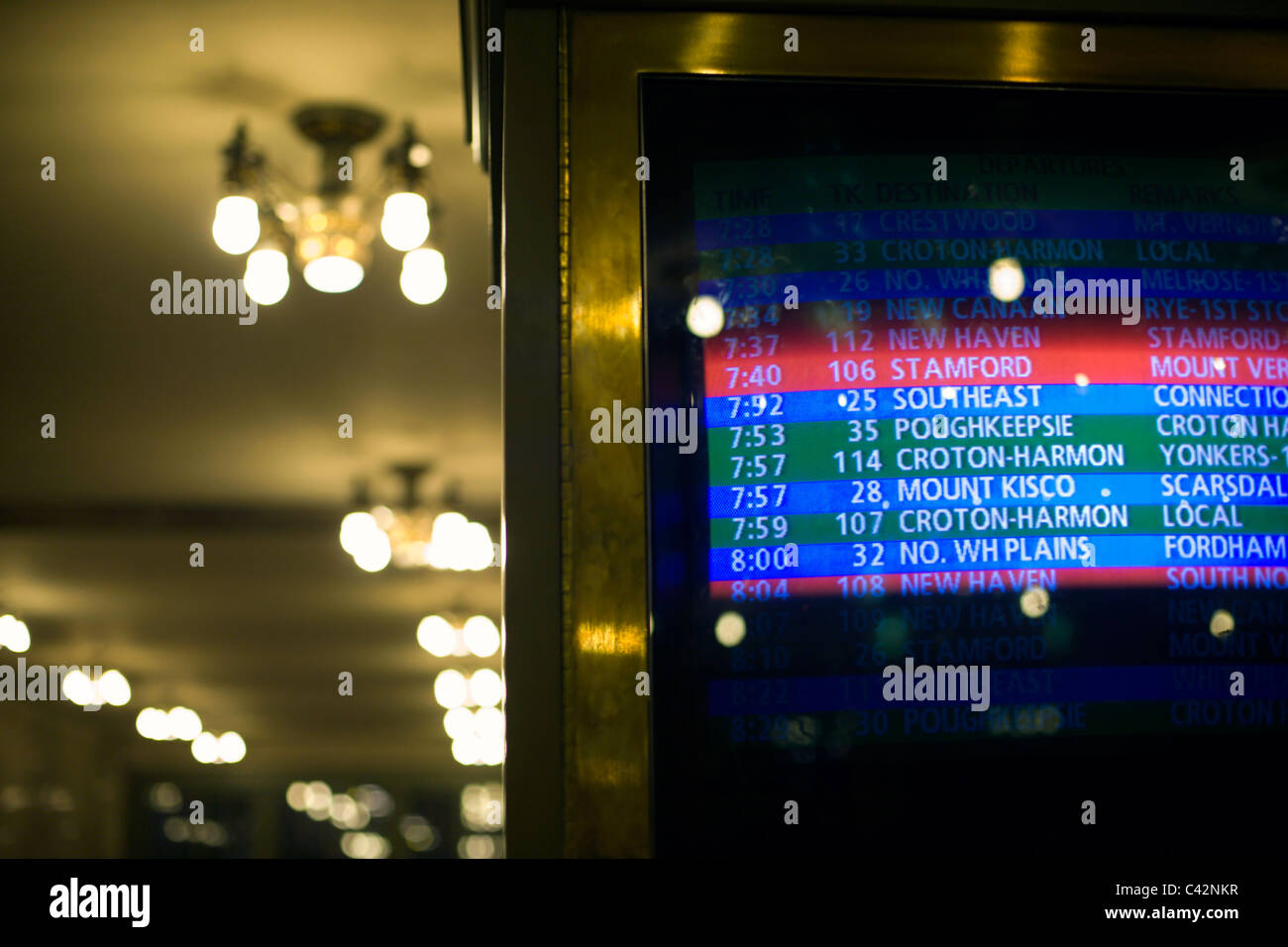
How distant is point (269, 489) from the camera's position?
6.66 meters

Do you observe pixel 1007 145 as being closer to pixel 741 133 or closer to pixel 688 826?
pixel 741 133

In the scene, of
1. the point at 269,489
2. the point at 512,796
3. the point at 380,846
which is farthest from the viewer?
the point at 380,846

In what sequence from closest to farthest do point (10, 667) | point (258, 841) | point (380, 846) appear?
point (10, 667) → point (258, 841) → point (380, 846)

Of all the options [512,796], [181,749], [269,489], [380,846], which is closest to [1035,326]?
[512,796]

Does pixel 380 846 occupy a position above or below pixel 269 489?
below

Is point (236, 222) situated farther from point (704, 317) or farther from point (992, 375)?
point (992, 375)

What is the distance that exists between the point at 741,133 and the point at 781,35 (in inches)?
6.5

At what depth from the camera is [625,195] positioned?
154 cm

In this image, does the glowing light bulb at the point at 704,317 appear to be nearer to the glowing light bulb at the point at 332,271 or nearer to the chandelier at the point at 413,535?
the glowing light bulb at the point at 332,271
